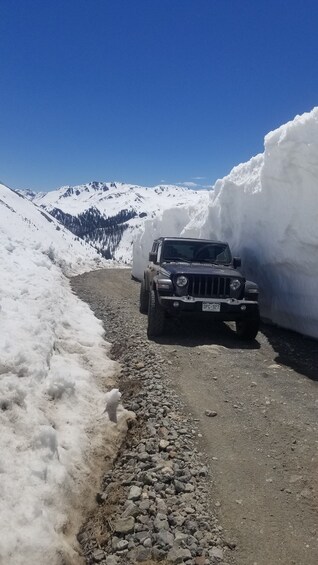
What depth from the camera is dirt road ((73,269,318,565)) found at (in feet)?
10.3

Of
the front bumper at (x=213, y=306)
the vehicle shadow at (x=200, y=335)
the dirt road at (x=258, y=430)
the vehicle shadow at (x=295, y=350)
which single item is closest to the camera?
the dirt road at (x=258, y=430)

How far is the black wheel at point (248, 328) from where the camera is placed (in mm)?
8297

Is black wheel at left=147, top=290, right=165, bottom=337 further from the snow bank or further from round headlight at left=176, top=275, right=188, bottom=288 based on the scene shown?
the snow bank

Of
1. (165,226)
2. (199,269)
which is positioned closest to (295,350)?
(199,269)

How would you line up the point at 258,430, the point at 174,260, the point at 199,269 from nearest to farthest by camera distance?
the point at 258,430
the point at 199,269
the point at 174,260

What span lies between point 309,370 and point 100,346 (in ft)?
13.7

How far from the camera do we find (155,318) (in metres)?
8.50

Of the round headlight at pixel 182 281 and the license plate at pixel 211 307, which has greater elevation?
the round headlight at pixel 182 281

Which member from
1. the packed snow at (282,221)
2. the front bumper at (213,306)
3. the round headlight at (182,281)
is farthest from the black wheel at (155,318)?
the packed snow at (282,221)

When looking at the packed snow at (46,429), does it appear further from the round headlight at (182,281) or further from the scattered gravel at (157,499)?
the round headlight at (182,281)

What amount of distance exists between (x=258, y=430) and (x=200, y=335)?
4161mm

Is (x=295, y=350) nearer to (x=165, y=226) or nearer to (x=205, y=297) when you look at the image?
(x=205, y=297)

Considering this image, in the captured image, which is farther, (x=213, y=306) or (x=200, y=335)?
(x=200, y=335)

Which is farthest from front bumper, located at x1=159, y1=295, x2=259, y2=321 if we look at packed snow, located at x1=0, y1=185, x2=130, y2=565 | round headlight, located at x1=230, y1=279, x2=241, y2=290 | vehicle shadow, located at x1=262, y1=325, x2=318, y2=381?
packed snow, located at x1=0, y1=185, x2=130, y2=565
